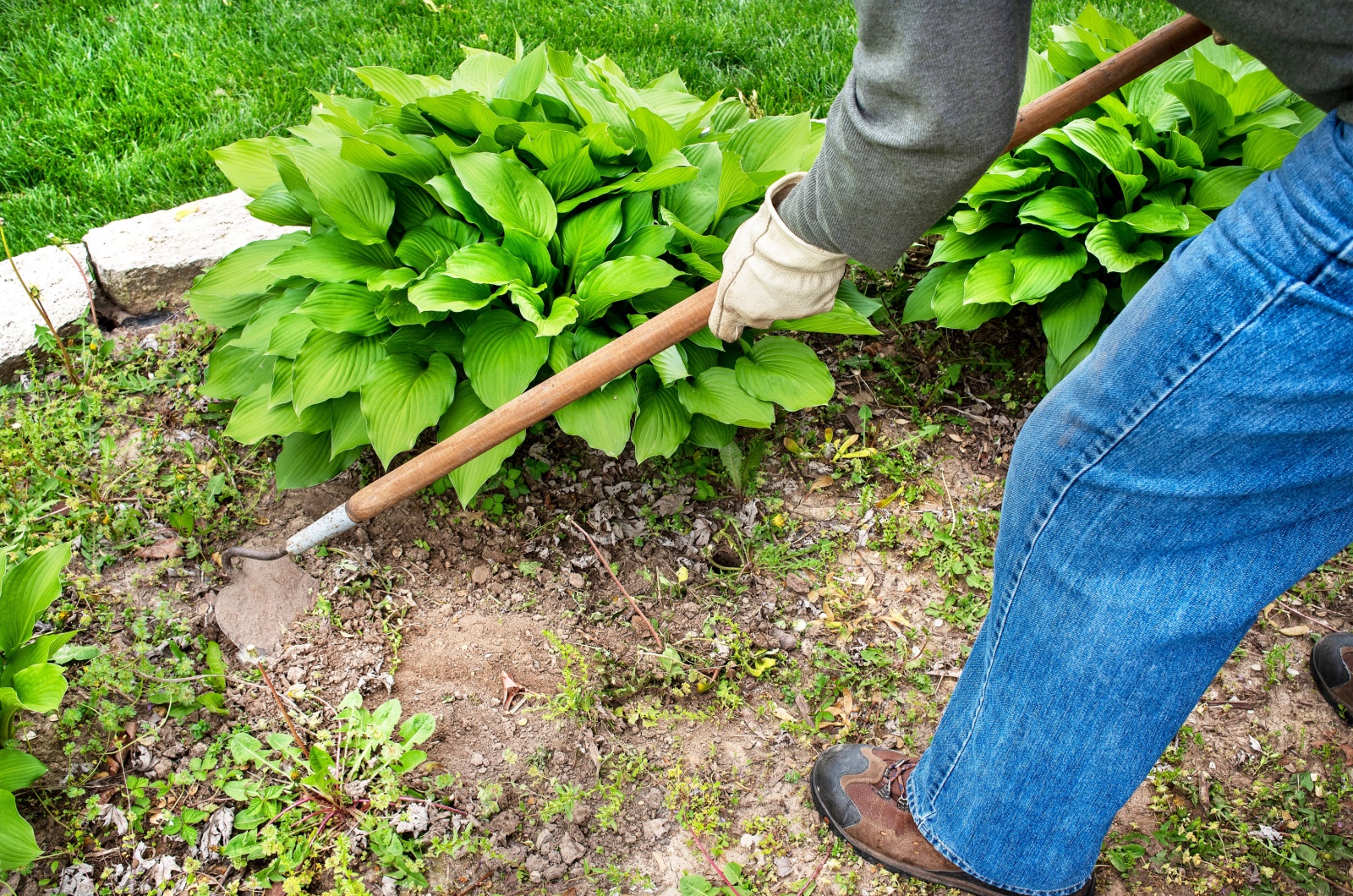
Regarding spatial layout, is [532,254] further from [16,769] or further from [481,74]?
[16,769]

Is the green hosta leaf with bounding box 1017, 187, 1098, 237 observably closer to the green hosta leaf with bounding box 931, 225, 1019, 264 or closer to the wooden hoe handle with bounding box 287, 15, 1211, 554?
the green hosta leaf with bounding box 931, 225, 1019, 264

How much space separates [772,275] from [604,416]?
628mm

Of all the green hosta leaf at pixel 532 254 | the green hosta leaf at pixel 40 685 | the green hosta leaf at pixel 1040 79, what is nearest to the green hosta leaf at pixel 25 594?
the green hosta leaf at pixel 40 685

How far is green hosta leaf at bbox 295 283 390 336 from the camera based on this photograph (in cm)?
202

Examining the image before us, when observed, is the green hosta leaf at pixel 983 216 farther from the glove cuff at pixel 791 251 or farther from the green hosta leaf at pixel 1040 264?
the glove cuff at pixel 791 251

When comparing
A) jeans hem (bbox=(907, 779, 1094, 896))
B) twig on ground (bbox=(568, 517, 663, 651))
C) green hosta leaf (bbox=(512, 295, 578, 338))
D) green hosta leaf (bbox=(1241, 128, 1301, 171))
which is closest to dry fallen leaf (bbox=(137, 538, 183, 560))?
twig on ground (bbox=(568, 517, 663, 651))

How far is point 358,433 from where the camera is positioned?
7.06 ft

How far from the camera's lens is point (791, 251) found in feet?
5.07

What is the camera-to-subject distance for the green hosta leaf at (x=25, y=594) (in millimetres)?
1723

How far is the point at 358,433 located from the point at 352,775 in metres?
0.79

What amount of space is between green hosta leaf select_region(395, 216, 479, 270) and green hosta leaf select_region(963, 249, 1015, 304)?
1.26m

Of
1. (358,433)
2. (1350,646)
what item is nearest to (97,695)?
(358,433)

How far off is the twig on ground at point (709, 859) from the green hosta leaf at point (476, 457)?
89 centimetres

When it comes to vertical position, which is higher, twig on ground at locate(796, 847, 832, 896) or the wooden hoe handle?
the wooden hoe handle
